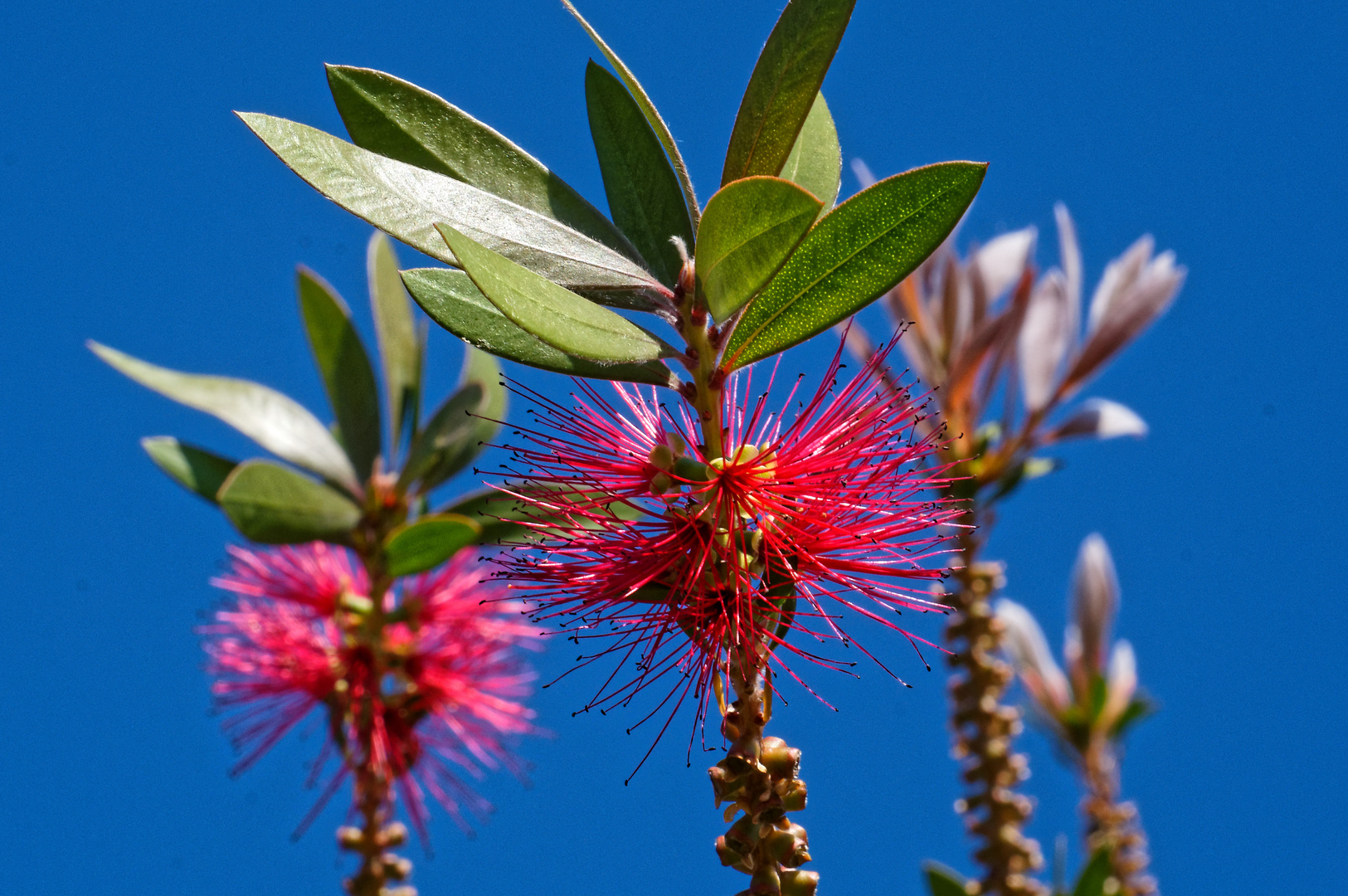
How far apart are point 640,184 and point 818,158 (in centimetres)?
16

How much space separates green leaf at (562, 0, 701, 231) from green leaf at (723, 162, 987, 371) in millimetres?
146

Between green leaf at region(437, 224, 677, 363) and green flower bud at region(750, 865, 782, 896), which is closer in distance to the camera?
green leaf at region(437, 224, 677, 363)

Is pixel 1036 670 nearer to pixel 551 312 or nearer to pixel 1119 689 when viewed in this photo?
pixel 1119 689

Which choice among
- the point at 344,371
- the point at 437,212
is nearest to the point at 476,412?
the point at 344,371

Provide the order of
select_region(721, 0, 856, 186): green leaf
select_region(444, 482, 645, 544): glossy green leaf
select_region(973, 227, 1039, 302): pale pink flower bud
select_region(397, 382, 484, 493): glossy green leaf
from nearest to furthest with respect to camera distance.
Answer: select_region(721, 0, 856, 186): green leaf → select_region(444, 482, 645, 544): glossy green leaf → select_region(397, 382, 484, 493): glossy green leaf → select_region(973, 227, 1039, 302): pale pink flower bud

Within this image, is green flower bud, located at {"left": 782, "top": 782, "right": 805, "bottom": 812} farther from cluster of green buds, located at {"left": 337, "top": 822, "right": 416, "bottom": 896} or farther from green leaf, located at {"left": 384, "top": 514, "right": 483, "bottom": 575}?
cluster of green buds, located at {"left": 337, "top": 822, "right": 416, "bottom": 896}

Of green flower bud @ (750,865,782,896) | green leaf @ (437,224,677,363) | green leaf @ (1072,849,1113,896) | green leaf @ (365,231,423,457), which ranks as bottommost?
green flower bud @ (750,865,782,896)

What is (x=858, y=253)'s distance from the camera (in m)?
0.88

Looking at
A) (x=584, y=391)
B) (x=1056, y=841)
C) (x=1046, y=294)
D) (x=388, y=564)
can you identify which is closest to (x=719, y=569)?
(x=584, y=391)

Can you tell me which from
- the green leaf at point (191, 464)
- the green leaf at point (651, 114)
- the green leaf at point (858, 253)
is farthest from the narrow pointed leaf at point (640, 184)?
the green leaf at point (191, 464)

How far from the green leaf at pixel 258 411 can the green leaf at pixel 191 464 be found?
0.23ft

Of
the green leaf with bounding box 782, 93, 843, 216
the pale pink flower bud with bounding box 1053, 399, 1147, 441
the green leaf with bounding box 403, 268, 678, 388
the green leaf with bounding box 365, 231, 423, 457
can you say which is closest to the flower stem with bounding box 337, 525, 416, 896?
the green leaf with bounding box 365, 231, 423, 457

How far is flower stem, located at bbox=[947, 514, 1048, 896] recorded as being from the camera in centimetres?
174

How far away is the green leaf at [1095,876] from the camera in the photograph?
150 cm
